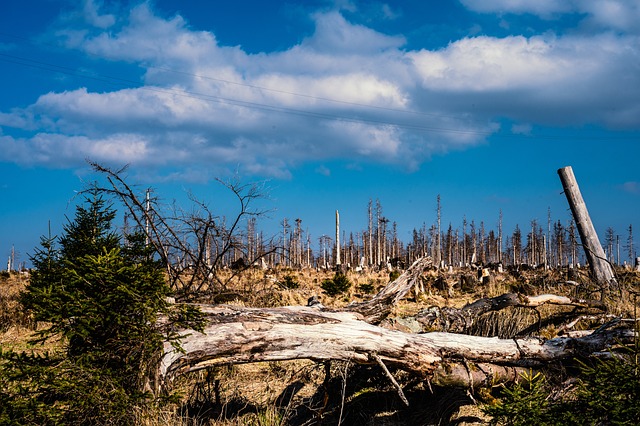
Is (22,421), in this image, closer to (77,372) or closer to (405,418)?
(77,372)

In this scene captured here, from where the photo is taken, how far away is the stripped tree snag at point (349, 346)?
15.0ft

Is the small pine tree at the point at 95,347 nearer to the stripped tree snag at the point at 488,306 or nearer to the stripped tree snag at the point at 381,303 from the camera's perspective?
the stripped tree snag at the point at 381,303

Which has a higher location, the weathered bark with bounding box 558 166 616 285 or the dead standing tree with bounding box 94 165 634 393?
the weathered bark with bounding box 558 166 616 285

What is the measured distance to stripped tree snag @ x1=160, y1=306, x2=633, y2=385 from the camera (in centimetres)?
458

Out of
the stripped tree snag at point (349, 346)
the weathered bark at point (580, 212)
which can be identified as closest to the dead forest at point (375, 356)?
the stripped tree snag at point (349, 346)

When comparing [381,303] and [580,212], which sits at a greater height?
[580,212]

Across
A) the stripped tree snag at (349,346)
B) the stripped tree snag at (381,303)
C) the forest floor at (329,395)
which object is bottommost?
the forest floor at (329,395)

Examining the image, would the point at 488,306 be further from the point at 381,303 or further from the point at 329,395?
the point at 329,395

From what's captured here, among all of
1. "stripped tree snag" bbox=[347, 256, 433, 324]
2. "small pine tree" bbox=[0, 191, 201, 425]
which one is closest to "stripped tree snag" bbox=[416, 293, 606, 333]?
"stripped tree snag" bbox=[347, 256, 433, 324]

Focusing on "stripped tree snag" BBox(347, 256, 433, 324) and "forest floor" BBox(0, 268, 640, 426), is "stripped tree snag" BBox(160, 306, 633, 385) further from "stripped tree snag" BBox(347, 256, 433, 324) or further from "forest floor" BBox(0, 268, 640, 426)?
"stripped tree snag" BBox(347, 256, 433, 324)

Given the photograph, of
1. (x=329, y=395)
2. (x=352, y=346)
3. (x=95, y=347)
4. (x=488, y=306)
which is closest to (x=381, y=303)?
(x=329, y=395)

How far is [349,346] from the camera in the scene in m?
4.91

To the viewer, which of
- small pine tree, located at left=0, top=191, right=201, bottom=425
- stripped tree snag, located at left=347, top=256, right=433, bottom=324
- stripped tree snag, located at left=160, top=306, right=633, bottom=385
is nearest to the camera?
small pine tree, located at left=0, top=191, right=201, bottom=425

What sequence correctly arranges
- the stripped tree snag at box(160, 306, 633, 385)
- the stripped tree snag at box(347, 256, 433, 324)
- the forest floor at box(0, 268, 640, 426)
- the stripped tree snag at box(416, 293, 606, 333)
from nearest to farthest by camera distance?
the stripped tree snag at box(160, 306, 633, 385) → the forest floor at box(0, 268, 640, 426) → the stripped tree snag at box(347, 256, 433, 324) → the stripped tree snag at box(416, 293, 606, 333)
